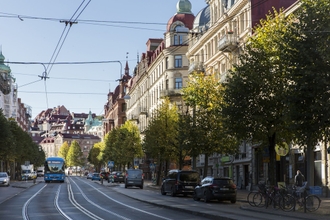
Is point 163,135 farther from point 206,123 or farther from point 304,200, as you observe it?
point 304,200

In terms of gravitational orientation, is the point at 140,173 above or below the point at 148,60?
below

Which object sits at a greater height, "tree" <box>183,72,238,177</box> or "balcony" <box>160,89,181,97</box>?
"balcony" <box>160,89,181,97</box>

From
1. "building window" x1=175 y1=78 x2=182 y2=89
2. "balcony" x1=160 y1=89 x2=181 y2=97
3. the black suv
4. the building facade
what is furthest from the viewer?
"building window" x1=175 y1=78 x2=182 y2=89

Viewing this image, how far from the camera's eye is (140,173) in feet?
194

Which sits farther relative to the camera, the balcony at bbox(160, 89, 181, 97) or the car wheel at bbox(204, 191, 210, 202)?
the balcony at bbox(160, 89, 181, 97)

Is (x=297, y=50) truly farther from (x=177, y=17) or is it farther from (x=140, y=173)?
(x=177, y=17)

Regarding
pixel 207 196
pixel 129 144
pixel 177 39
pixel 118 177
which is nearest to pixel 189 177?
pixel 207 196

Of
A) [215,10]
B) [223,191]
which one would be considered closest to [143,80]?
[215,10]

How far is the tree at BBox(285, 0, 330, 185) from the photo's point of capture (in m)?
21.3

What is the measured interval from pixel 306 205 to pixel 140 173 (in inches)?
1412

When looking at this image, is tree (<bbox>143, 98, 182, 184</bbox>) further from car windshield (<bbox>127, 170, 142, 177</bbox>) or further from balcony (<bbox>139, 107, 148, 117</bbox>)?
balcony (<bbox>139, 107, 148, 117</bbox>)

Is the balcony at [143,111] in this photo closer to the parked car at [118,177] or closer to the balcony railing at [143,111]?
the balcony railing at [143,111]

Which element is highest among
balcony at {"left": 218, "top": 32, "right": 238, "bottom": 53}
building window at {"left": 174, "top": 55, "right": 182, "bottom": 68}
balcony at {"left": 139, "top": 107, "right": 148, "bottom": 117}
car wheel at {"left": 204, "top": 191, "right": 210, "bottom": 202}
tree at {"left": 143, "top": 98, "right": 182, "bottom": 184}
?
building window at {"left": 174, "top": 55, "right": 182, "bottom": 68}

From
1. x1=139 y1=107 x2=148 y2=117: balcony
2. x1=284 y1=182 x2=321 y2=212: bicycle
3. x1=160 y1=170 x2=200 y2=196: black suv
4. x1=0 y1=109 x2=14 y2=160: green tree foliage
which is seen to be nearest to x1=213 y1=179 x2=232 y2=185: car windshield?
x1=160 y1=170 x2=200 y2=196: black suv
